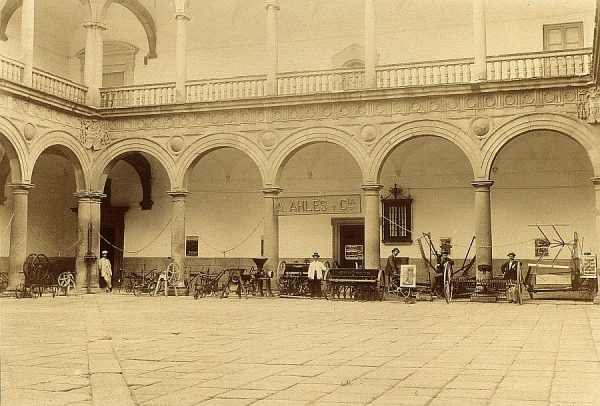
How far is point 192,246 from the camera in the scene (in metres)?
25.3

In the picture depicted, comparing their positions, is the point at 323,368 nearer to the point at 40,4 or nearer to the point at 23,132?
the point at 23,132

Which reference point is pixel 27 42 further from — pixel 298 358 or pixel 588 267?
pixel 588 267

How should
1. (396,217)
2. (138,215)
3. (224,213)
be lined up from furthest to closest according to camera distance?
(138,215)
(224,213)
(396,217)

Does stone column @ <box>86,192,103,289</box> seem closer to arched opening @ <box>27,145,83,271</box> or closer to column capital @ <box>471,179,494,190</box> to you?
arched opening @ <box>27,145,83,271</box>

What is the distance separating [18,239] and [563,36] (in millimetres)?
16663

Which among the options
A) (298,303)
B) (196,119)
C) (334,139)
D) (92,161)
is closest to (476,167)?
(334,139)

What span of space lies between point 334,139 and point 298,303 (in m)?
5.11

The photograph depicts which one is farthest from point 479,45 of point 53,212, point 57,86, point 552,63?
point 53,212

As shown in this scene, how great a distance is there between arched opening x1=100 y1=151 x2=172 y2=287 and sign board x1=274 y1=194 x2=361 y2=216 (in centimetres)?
439

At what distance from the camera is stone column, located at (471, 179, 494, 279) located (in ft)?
59.3

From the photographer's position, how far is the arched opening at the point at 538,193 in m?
21.0

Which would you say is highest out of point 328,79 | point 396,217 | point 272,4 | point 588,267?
point 272,4

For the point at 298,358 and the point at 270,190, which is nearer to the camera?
the point at 298,358

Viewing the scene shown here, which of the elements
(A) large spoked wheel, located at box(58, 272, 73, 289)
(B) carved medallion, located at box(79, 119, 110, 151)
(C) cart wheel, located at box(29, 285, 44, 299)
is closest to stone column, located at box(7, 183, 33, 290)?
(C) cart wheel, located at box(29, 285, 44, 299)
